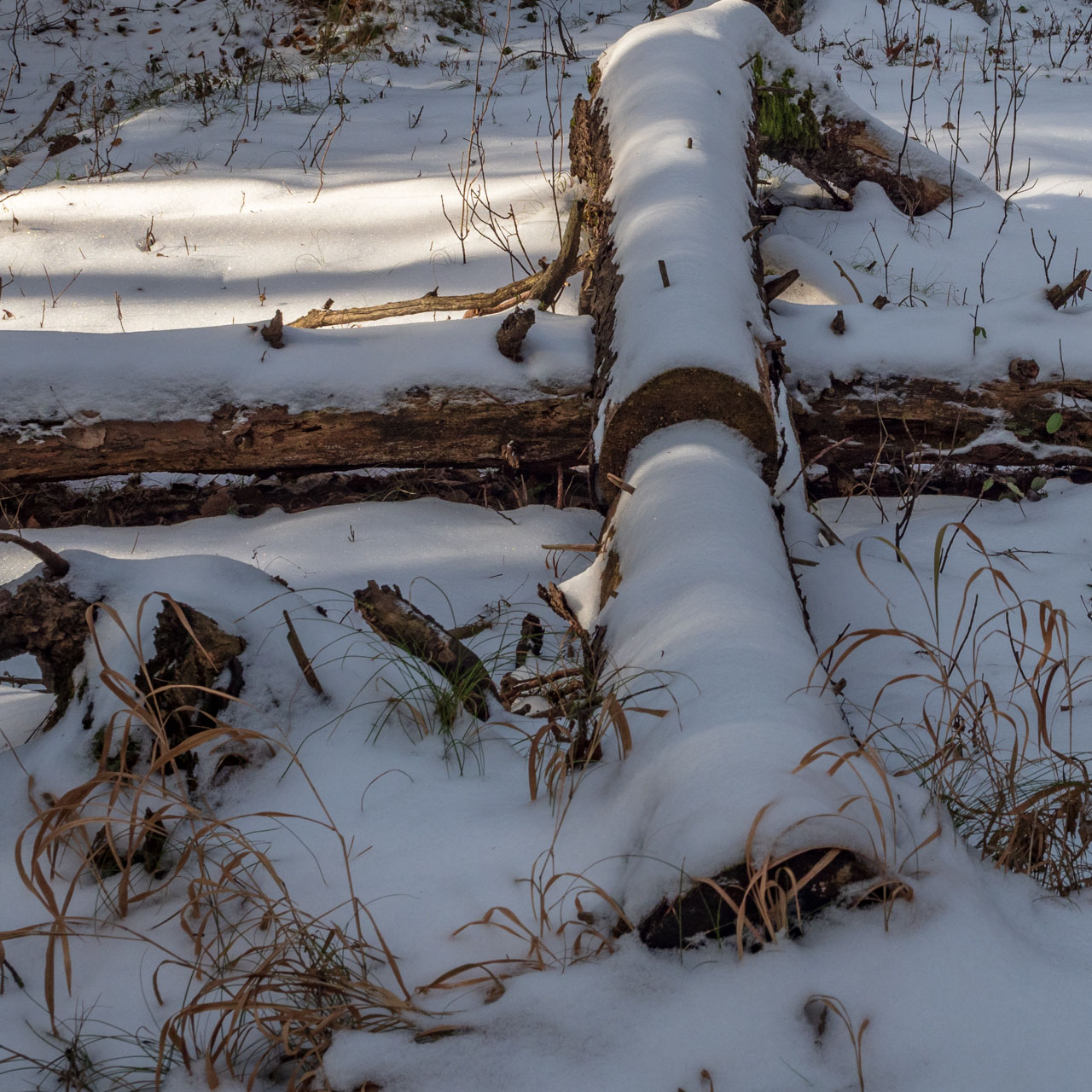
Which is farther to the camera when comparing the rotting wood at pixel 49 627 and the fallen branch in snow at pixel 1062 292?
the fallen branch in snow at pixel 1062 292

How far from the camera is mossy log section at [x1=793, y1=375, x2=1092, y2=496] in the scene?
256 centimetres

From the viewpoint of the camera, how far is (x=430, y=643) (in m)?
1.79

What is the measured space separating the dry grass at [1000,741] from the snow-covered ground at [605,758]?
0.04 ft

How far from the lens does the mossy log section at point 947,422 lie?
2.56 metres

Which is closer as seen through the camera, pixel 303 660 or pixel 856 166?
pixel 303 660

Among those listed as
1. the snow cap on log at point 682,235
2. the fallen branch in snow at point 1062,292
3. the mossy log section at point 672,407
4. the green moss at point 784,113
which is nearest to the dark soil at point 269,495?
the mossy log section at point 672,407

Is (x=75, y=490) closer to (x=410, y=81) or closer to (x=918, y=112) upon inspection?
(x=410, y=81)

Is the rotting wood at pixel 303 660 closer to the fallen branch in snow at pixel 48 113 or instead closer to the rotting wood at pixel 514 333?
the rotting wood at pixel 514 333

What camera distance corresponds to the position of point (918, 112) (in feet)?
17.6

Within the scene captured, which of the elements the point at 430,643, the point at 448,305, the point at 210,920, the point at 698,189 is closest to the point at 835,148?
the point at 698,189

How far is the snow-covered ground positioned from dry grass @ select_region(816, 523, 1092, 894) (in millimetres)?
12

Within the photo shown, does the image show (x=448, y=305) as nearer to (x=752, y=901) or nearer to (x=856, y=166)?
(x=856, y=166)

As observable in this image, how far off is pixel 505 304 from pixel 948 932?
2777 mm

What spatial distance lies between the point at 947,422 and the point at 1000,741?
1.21 metres
